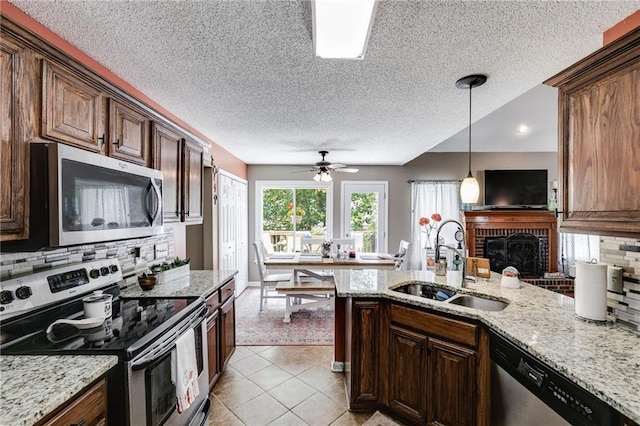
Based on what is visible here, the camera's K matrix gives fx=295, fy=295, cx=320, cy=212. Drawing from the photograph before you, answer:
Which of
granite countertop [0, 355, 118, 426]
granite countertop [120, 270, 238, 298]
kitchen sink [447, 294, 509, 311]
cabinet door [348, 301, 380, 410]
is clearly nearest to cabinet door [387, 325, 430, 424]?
cabinet door [348, 301, 380, 410]

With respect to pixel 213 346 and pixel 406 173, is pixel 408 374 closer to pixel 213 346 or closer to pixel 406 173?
pixel 213 346

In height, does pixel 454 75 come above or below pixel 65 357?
above

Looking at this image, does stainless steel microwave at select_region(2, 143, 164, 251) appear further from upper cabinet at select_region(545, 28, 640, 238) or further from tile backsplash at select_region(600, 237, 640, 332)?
tile backsplash at select_region(600, 237, 640, 332)

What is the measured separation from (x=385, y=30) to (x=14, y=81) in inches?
64.2

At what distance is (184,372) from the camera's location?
1.60m

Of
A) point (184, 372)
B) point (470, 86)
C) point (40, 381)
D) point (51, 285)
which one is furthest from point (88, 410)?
point (470, 86)

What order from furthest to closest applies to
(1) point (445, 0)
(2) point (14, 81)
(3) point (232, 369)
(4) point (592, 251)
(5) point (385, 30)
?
1. (4) point (592, 251)
2. (3) point (232, 369)
3. (5) point (385, 30)
4. (1) point (445, 0)
5. (2) point (14, 81)

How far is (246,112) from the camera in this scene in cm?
281

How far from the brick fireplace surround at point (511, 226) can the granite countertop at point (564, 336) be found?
3475 millimetres

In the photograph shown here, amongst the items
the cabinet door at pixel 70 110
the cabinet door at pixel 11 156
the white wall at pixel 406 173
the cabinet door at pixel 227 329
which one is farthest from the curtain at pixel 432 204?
the cabinet door at pixel 11 156

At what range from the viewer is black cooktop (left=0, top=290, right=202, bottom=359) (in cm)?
123

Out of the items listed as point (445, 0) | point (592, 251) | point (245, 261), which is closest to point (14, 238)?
point (445, 0)

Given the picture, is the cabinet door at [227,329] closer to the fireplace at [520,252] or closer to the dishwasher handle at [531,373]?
the dishwasher handle at [531,373]

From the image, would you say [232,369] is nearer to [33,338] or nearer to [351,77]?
[33,338]
